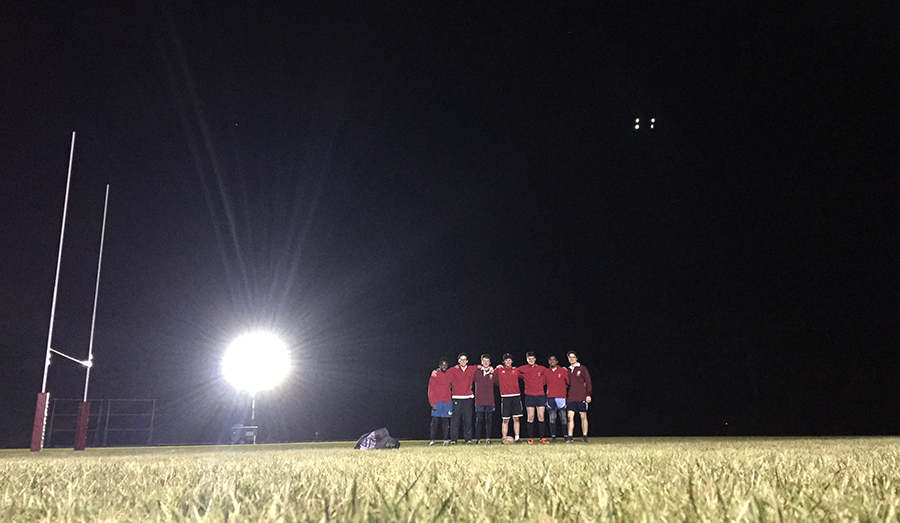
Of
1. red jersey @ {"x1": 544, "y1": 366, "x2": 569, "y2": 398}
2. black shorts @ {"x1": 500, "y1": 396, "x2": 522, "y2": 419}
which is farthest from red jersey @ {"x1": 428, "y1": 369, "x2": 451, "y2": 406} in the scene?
red jersey @ {"x1": 544, "y1": 366, "x2": 569, "y2": 398}

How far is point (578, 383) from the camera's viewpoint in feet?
31.4

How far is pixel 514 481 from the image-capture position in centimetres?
220

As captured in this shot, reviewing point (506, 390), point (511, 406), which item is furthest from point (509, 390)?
point (511, 406)

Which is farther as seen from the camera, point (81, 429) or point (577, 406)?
point (577, 406)

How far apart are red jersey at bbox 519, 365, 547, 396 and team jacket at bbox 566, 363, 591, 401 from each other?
46 centimetres

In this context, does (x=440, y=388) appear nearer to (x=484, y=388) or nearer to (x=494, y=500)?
(x=484, y=388)

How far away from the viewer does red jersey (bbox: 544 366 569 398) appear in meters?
9.79

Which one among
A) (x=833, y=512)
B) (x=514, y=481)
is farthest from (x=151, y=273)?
(x=833, y=512)

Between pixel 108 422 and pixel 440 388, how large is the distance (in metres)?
5.74

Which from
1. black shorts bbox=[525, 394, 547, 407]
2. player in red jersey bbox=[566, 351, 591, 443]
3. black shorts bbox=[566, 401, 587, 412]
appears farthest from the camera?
black shorts bbox=[525, 394, 547, 407]

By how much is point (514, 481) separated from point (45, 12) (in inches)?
383

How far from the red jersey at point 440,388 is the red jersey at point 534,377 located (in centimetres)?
118

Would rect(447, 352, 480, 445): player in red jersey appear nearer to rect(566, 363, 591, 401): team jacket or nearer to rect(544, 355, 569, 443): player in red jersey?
rect(544, 355, 569, 443): player in red jersey

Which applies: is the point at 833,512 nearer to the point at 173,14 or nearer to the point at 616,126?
the point at 173,14
